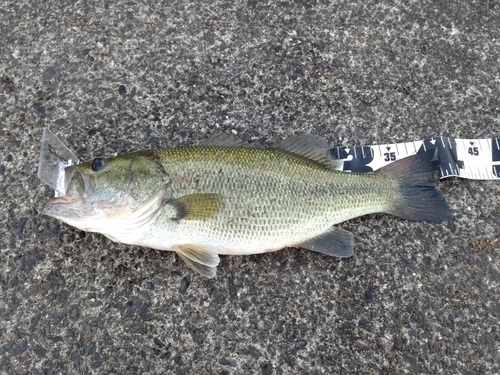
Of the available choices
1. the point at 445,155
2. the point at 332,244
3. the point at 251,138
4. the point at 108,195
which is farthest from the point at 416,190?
the point at 108,195

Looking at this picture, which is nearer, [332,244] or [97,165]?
[97,165]

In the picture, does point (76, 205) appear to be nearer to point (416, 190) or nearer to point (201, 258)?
point (201, 258)

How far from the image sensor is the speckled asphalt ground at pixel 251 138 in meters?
2.56

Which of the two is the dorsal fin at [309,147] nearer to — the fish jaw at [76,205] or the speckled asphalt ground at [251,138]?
the speckled asphalt ground at [251,138]

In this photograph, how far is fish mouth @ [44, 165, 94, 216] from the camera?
244 cm

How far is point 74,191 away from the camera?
2.46 m

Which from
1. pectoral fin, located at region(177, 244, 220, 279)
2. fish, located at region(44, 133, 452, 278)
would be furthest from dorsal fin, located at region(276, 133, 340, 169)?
pectoral fin, located at region(177, 244, 220, 279)

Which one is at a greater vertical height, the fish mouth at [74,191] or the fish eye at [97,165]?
the fish eye at [97,165]

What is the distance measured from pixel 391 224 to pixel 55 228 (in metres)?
2.10

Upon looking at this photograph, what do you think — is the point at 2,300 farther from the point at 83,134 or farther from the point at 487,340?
the point at 487,340

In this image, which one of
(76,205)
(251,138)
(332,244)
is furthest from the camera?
(251,138)

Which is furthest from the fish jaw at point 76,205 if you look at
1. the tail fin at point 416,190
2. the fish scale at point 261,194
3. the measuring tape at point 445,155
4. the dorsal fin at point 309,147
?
the tail fin at point 416,190

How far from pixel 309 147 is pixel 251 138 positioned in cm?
48

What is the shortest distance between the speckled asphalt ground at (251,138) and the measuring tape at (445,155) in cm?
8
